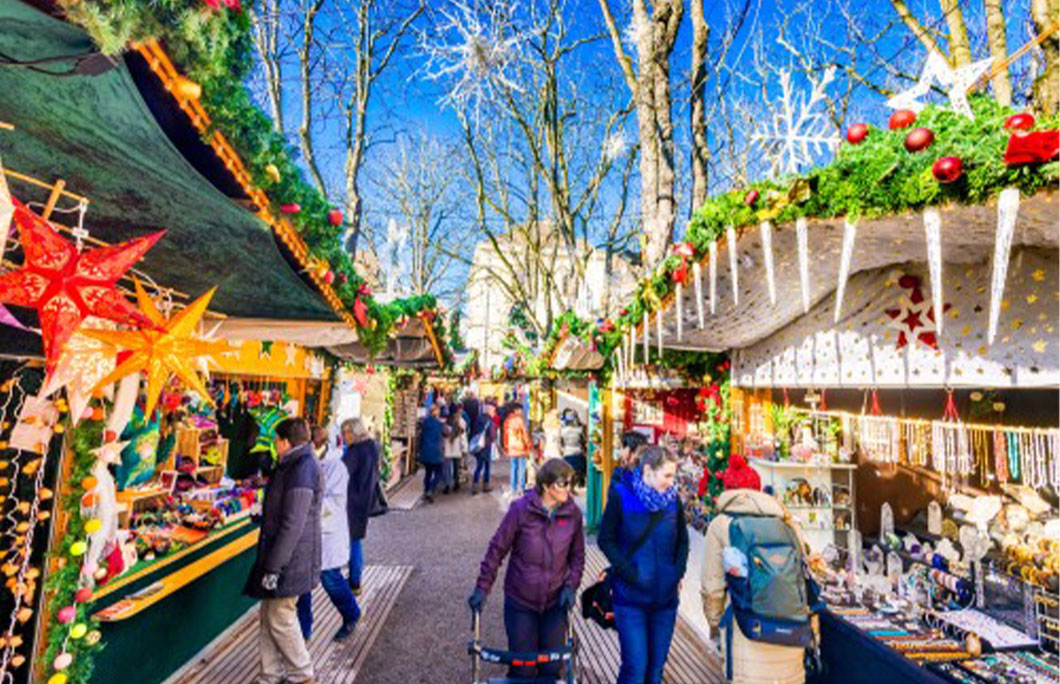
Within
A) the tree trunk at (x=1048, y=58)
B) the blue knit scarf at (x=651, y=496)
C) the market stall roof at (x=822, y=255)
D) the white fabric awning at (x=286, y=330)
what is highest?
the tree trunk at (x=1048, y=58)

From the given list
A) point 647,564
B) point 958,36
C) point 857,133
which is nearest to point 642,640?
point 647,564

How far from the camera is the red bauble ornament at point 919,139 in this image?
2320 mm

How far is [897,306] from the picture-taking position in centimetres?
393

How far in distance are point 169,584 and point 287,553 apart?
44.5 inches

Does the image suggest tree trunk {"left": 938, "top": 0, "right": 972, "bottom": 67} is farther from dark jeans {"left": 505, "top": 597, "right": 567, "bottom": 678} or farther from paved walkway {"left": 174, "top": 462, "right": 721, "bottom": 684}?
dark jeans {"left": 505, "top": 597, "right": 567, "bottom": 678}

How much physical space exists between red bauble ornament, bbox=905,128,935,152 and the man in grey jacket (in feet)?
12.8

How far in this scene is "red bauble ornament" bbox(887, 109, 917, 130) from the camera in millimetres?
2508

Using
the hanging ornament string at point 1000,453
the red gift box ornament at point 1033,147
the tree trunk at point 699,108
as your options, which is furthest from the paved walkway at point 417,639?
the tree trunk at point 699,108

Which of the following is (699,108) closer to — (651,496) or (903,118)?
(903,118)

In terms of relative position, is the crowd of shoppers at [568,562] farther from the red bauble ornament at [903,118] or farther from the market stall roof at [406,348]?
the market stall roof at [406,348]

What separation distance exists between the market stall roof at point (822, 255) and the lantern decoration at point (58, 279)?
3.08 metres

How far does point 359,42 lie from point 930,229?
25.4ft

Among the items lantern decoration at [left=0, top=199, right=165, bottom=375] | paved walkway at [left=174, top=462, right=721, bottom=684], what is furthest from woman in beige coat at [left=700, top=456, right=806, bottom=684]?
lantern decoration at [left=0, top=199, right=165, bottom=375]

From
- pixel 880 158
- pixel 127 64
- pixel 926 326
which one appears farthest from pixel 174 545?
pixel 926 326
